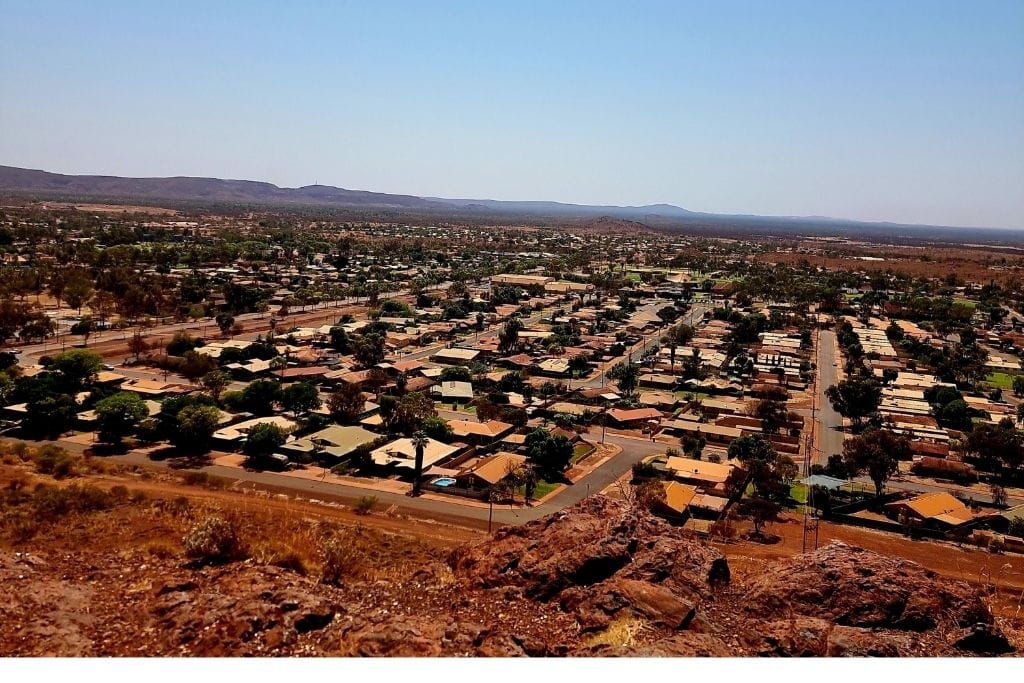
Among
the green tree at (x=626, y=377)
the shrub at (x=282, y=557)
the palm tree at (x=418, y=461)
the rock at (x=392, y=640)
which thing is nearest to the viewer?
the rock at (x=392, y=640)

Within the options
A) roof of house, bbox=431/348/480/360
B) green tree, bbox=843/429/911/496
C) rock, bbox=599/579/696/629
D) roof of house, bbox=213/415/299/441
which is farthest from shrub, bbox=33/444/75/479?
green tree, bbox=843/429/911/496

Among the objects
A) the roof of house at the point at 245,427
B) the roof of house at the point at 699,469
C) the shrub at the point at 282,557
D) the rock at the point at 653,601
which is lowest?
the roof of house at the point at 245,427

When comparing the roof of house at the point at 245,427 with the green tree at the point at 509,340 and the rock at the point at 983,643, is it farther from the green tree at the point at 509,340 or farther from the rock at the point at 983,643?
the rock at the point at 983,643

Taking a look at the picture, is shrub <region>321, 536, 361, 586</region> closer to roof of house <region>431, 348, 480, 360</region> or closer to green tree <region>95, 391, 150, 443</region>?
green tree <region>95, 391, 150, 443</region>

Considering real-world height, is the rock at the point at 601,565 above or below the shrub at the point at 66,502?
above

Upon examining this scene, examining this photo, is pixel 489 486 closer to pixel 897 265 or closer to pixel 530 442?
pixel 530 442

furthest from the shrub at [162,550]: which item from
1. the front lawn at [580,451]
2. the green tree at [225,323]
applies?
the green tree at [225,323]

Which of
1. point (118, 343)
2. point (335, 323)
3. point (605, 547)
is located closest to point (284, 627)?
point (605, 547)

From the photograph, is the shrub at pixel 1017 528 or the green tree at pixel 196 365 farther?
the green tree at pixel 196 365
